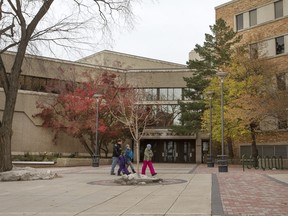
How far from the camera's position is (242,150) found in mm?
40031

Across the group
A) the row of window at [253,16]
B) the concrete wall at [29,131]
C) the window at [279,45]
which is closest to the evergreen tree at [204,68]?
the window at [279,45]

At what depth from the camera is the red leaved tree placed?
33688 mm

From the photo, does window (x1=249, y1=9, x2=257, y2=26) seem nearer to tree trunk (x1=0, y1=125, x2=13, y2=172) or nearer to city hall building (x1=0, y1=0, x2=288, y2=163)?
city hall building (x1=0, y1=0, x2=288, y2=163)

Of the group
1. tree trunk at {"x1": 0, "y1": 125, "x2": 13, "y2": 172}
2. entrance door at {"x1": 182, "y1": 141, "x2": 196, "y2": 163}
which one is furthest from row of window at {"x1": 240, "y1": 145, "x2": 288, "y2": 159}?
tree trunk at {"x1": 0, "y1": 125, "x2": 13, "y2": 172}

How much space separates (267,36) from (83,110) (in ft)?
63.2

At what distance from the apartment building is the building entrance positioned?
5673 mm

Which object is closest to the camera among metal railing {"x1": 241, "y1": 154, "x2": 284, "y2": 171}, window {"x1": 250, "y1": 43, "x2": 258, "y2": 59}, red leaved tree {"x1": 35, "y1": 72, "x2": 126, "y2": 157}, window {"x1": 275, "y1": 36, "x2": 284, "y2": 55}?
metal railing {"x1": 241, "y1": 154, "x2": 284, "y2": 171}

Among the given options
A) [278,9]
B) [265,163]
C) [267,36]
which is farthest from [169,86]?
[265,163]

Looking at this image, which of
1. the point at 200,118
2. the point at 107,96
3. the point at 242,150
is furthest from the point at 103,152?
the point at 242,150

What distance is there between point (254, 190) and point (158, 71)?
3199 centimetres

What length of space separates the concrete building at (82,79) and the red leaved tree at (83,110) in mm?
1315

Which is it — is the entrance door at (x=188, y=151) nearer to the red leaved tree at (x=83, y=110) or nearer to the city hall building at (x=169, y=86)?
the city hall building at (x=169, y=86)

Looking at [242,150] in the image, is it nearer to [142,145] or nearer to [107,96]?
[142,145]

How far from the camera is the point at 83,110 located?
3356 cm
